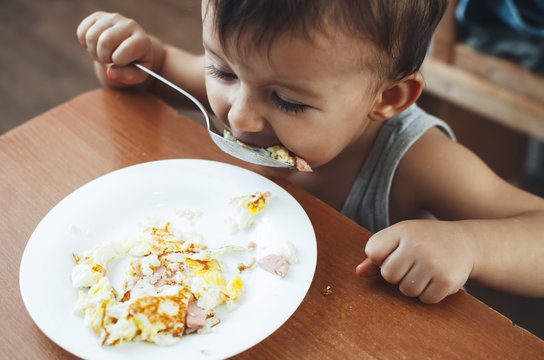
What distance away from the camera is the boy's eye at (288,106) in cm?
75

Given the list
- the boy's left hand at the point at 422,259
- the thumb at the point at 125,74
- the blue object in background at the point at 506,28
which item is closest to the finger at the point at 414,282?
the boy's left hand at the point at 422,259

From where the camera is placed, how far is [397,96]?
0.86 metres

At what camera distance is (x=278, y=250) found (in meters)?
0.69

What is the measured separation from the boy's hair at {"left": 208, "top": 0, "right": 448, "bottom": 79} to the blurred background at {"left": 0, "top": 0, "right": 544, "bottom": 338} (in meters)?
0.35

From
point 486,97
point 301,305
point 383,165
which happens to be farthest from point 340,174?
point 486,97

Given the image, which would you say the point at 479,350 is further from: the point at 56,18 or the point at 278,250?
the point at 56,18

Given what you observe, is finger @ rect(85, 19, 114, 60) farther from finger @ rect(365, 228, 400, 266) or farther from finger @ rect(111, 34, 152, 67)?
finger @ rect(365, 228, 400, 266)

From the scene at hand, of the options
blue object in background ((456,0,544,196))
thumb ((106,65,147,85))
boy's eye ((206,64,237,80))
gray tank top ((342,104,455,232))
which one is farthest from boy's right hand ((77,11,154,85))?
blue object in background ((456,0,544,196))

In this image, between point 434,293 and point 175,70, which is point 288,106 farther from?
point 175,70

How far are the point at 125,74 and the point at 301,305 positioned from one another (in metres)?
0.57

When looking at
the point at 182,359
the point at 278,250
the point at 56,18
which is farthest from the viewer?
the point at 56,18

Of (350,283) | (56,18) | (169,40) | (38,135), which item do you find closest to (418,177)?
(350,283)

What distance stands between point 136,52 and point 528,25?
1.05 meters

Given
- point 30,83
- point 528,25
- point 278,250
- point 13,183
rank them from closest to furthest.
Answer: point 278,250 → point 13,183 → point 528,25 → point 30,83
